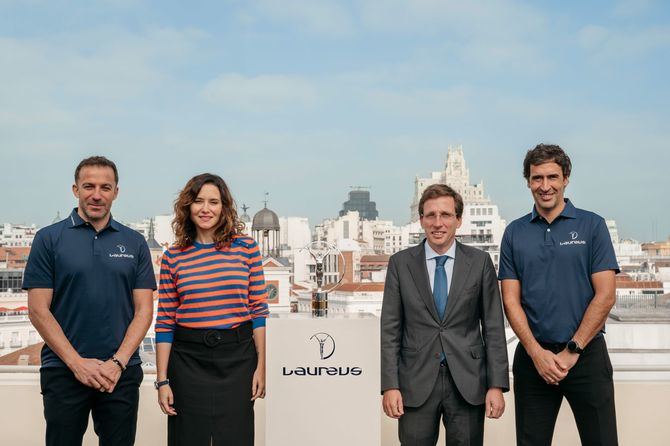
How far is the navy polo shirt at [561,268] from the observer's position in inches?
98.0

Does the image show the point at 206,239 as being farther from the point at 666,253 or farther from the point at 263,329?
the point at 666,253

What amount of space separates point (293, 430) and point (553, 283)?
→ 1.11m

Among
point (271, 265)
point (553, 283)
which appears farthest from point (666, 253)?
point (553, 283)

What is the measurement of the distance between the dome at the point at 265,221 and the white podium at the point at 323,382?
35.7 m

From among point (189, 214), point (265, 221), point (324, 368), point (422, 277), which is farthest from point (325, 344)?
point (265, 221)

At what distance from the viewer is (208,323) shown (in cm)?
241

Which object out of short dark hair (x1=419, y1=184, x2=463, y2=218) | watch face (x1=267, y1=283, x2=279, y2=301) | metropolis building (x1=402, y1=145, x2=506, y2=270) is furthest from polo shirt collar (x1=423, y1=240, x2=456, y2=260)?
metropolis building (x1=402, y1=145, x2=506, y2=270)

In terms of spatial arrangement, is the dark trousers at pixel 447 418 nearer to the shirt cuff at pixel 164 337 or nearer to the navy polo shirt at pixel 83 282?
the shirt cuff at pixel 164 337

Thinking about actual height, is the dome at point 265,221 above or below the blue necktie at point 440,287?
above

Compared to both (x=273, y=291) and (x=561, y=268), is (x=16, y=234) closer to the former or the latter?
(x=273, y=291)

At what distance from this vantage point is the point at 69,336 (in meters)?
2.45

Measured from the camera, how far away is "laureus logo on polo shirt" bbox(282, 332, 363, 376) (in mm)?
2662

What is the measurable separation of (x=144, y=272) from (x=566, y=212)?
1.54 meters

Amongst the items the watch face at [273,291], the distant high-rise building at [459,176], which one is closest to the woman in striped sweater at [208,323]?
the watch face at [273,291]
